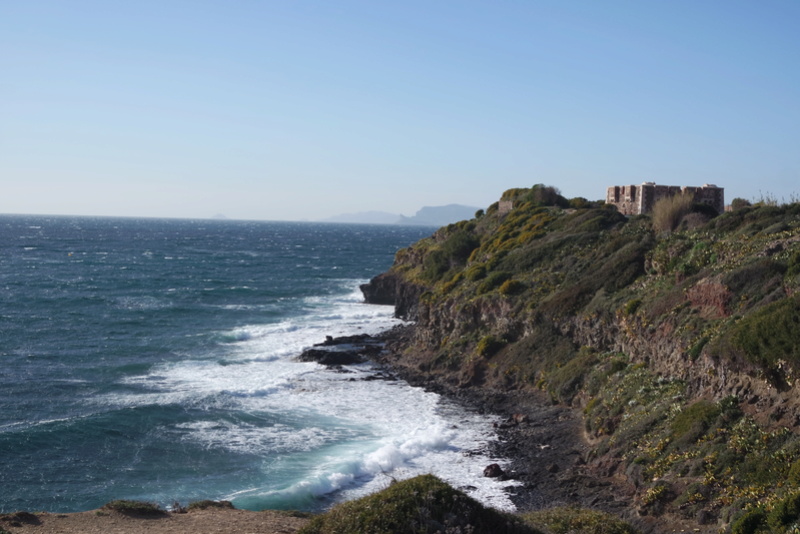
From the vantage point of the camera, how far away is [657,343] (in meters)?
29.9

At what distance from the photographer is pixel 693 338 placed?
27.5 m

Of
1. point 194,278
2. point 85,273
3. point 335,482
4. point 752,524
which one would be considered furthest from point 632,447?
point 85,273

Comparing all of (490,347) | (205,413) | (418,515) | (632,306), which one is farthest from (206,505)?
(490,347)

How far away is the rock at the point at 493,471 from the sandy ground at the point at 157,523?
9.39 metres

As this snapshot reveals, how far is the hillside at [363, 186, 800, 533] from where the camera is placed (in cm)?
2084

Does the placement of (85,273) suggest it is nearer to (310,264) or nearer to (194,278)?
(194,278)

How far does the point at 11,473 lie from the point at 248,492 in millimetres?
9676

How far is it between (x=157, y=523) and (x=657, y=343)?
21.1 metres

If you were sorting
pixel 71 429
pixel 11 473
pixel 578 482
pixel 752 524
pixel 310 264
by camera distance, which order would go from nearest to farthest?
1. pixel 752 524
2. pixel 578 482
3. pixel 11 473
4. pixel 71 429
5. pixel 310 264

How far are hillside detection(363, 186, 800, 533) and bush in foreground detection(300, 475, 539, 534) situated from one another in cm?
753

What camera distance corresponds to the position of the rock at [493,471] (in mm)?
25828

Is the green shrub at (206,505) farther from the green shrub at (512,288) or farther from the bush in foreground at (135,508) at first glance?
the green shrub at (512,288)

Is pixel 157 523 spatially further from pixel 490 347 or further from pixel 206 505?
pixel 490 347

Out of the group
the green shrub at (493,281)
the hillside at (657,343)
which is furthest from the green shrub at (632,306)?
the green shrub at (493,281)
